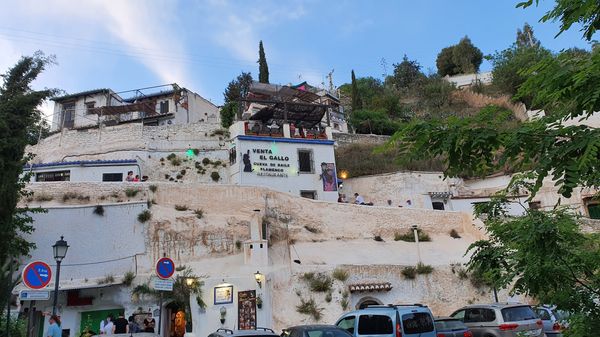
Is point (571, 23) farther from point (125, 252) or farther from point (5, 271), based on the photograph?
point (125, 252)

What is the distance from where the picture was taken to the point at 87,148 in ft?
108

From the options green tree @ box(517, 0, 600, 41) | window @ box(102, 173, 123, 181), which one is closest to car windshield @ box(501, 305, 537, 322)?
green tree @ box(517, 0, 600, 41)

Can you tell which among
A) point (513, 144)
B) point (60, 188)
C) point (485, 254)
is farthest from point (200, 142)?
point (513, 144)

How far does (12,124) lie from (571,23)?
1104 centimetres

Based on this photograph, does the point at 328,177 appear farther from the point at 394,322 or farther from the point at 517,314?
the point at 394,322

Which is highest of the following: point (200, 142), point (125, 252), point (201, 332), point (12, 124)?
point (200, 142)

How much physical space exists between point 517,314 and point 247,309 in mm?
9373

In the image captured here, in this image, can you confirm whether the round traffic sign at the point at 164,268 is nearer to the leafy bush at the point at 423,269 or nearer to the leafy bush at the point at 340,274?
the leafy bush at the point at 340,274

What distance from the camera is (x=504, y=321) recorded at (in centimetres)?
1235

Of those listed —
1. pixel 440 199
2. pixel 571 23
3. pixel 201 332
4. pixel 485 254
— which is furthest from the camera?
pixel 440 199

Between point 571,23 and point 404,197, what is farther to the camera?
point 404,197

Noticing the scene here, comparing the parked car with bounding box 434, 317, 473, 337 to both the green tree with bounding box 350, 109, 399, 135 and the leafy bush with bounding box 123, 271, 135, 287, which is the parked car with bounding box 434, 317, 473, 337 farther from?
the green tree with bounding box 350, 109, 399, 135

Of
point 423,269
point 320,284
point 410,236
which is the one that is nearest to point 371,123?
point 410,236

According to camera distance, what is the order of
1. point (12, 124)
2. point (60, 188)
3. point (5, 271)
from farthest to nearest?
point (60, 188)
point (12, 124)
point (5, 271)
